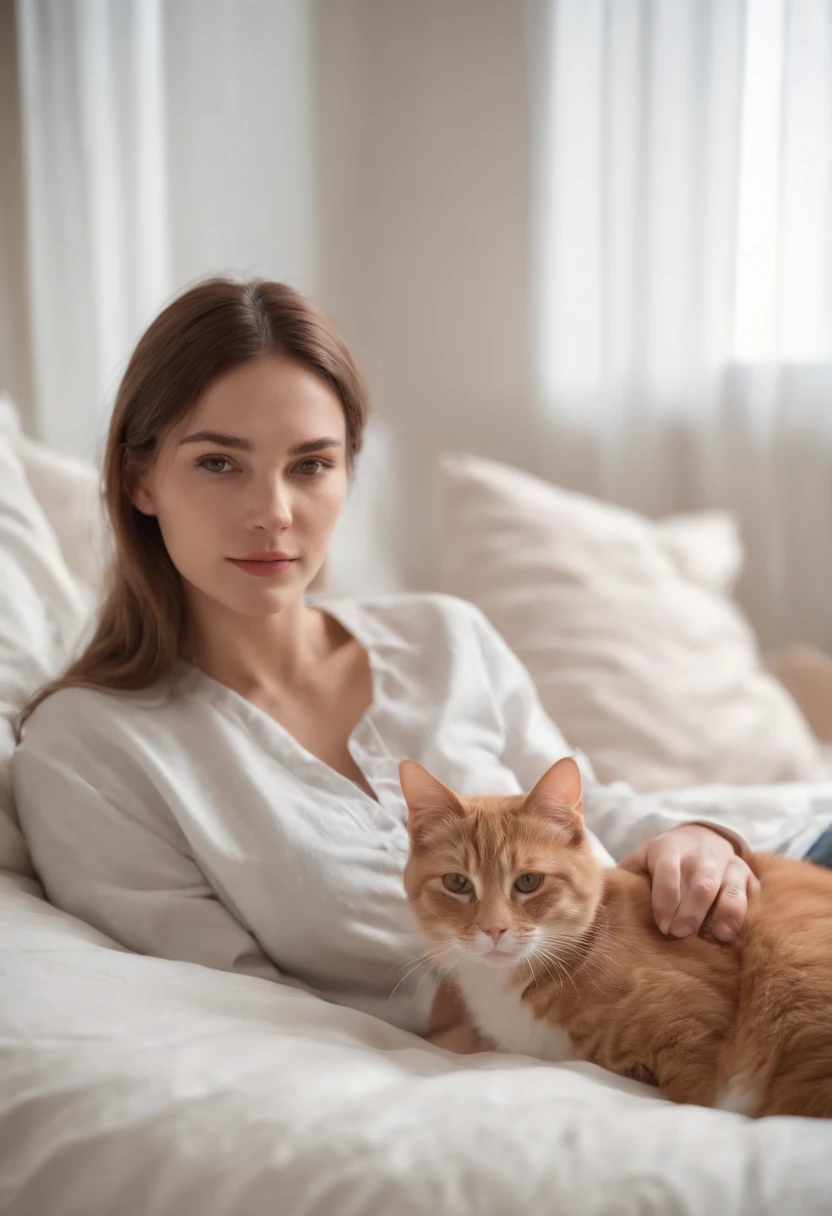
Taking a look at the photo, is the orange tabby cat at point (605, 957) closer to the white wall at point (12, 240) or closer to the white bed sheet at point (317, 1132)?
the white bed sheet at point (317, 1132)

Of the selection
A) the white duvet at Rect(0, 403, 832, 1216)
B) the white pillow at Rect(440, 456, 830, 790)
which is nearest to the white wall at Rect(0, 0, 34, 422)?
the white pillow at Rect(440, 456, 830, 790)

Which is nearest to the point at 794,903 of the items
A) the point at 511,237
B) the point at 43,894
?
the point at 43,894

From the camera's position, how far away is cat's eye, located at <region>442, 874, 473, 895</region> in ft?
3.34

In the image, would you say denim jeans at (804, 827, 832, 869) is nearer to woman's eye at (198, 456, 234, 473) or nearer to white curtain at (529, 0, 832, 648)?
woman's eye at (198, 456, 234, 473)

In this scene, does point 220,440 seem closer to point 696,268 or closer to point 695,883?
point 695,883

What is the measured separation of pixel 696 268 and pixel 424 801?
5.86 ft

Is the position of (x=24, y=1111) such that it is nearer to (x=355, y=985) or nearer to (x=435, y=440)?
(x=355, y=985)

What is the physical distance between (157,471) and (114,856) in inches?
16.5

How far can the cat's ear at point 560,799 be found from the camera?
1.01 metres

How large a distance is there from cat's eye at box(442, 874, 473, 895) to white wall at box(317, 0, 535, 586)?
4.93ft

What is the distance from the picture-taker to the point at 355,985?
3.78ft

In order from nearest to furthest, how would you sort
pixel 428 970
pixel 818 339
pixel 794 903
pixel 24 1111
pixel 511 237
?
pixel 24 1111, pixel 794 903, pixel 428 970, pixel 818 339, pixel 511 237

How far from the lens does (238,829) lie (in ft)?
3.81

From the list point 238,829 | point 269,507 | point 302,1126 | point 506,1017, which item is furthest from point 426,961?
point 269,507
